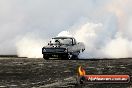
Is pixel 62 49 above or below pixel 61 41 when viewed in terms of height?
below

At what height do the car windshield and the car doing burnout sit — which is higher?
the car windshield

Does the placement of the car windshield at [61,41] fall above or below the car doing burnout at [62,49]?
above

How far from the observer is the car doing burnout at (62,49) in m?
33.4

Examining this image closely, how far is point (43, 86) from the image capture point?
56.0 ft

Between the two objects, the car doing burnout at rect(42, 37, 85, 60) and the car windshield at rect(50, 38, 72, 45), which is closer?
the car doing burnout at rect(42, 37, 85, 60)

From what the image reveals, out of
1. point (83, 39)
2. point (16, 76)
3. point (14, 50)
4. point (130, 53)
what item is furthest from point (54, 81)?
point (14, 50)

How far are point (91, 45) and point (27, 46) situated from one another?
5.35m

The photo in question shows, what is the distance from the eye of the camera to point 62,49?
33.3 m

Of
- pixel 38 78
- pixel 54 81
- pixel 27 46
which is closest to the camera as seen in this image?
pixel 54 81

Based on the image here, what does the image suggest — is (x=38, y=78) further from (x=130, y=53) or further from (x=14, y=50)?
(x=14, y=50)

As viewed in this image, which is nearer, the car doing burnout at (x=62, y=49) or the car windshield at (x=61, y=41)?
the car doing burnout at (x=62, y=49)

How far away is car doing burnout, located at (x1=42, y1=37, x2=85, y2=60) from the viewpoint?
33.4 metres

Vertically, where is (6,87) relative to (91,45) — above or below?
below

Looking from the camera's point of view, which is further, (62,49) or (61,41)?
(61,41)
